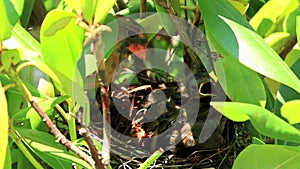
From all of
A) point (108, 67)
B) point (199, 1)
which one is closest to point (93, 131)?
point (108, 67)

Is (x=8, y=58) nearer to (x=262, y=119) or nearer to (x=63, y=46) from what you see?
(x=63, y=46)

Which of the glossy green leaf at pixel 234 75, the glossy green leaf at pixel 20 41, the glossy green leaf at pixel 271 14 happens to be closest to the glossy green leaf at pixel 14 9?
the glossy green leaf at pixel 20 41

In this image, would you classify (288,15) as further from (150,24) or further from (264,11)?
(150,24)

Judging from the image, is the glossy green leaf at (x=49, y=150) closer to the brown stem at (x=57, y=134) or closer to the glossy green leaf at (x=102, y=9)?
the brown stem at (x=57, y=134)

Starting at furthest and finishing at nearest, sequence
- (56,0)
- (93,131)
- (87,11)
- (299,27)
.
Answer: (56,0) < (93,131) < (299,27) < (87,11)

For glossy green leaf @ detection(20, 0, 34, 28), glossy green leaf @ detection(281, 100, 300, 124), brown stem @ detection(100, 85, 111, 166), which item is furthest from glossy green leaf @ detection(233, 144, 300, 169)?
glossy green leaf @ detection(20, 0, 34, 28)

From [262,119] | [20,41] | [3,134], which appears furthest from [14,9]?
[262,119]
